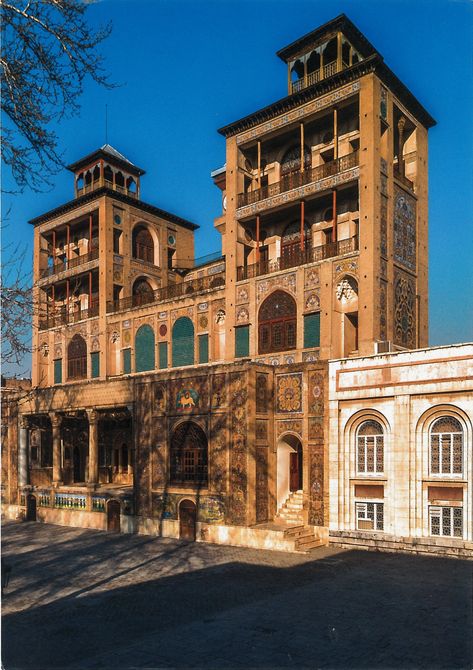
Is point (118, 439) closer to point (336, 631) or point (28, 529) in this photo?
point (28, 529)

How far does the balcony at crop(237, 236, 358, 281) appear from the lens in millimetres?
28984

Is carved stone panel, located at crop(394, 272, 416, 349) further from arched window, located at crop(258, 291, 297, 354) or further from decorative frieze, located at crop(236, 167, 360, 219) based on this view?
decorative frieze, located at crop(236, 167, 360, 219)

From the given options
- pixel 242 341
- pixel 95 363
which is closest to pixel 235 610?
pixel 242 341

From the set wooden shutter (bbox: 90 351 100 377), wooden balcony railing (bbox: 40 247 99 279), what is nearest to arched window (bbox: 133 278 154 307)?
wooden balcony railing (bbox: 40 247 99 279)

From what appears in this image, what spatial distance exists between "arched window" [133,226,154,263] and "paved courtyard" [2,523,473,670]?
76.1 ft

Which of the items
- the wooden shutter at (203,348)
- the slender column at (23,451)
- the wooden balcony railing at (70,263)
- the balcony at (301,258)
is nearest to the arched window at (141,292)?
the wooden balcony railing at (70,263)

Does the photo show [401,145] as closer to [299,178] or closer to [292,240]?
[299,178]

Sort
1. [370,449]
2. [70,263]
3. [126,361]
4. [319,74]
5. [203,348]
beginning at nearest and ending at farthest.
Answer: [370,449]
[319,74]
[203,348]
[126,361]
[70,263]

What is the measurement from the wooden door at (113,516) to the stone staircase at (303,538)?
10811mm

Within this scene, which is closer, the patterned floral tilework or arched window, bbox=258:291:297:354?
the patterned floral tilework

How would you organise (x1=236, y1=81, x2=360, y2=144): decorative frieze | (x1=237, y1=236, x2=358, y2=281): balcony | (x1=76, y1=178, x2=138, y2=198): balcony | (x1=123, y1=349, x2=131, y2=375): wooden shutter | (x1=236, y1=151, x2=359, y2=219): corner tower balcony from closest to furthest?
(x1=237, y1=236, x2=358, y2=281): balcony → (x1=236, y1=151, x2=359, y2=219): corner tower balcony → (x1=236, y1=81, x2=360, y2=144): decorative frieze → (x1=123, y1=349, x2=131, y2=375): wooden shutter → (x1=76, y1=178, x2=138, y2=198): balcony

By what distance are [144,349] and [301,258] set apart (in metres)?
12.8

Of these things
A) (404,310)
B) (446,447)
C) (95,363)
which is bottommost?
(446,447)

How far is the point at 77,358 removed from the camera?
4341 centimetres
